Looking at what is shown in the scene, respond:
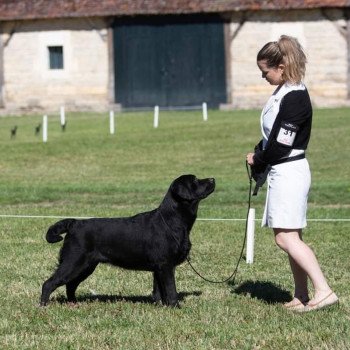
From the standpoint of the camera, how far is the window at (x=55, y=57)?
149 feet

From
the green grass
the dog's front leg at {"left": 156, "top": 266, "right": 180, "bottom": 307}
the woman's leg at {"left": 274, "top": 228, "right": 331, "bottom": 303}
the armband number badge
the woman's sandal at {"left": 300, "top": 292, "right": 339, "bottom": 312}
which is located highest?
the armband number badge

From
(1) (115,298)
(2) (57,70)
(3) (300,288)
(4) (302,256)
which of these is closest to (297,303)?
(3) (300,288)

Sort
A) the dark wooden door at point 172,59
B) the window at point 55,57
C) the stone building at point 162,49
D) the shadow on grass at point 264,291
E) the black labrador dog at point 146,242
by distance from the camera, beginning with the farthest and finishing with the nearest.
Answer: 1. the window at point 55,57
2. the dark wooden door at point 172,59
3. the stone building at point 162,49
4. the shadow on grass at point 264,291
5. the black labrador dog at point 146,242

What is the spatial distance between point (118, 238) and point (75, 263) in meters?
0.44

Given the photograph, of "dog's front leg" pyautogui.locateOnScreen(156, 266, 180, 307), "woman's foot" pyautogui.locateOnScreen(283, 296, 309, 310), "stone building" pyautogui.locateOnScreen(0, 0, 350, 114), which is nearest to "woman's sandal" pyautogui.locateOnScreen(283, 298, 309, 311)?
"woman's foot" pyautogui.locateOnScreen(283, 296, 309, 310)

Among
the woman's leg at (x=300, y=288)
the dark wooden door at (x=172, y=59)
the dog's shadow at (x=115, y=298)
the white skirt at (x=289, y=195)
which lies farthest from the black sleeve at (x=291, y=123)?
the dark wooden door at (x=172, y=59)

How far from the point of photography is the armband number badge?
9539 mm

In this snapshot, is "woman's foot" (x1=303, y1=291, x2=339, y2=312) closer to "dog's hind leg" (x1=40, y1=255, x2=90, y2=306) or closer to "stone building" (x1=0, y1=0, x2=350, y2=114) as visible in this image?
"dog's hind leg" (x1=40, y1=255, x2=90, y2=306)

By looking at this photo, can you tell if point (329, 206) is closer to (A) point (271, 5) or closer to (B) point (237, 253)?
(B) point (237, 253)

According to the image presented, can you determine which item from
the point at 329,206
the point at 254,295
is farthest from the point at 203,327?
the point at 329,206

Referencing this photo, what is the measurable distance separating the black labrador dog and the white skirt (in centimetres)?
69

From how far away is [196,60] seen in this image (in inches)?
1704

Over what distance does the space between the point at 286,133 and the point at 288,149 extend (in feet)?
0.50

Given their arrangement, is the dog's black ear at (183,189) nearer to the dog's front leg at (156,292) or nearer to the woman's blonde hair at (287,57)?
the dog's front leg at (156,292)
